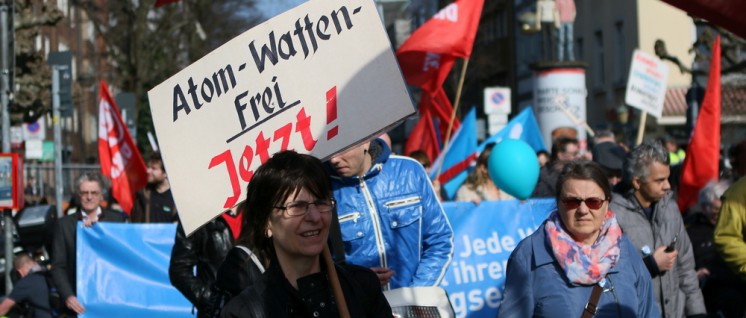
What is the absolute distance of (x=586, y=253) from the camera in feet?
17.5

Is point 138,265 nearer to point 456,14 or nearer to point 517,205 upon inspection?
point 517,205

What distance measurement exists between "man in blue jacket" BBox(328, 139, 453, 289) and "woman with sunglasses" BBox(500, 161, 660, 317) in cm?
73

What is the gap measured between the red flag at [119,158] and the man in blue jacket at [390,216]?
27.4 feet

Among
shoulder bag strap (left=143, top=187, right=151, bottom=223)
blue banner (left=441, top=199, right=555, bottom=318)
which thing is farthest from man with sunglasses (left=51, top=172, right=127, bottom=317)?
blue banner (left=441, top=199, right=555, bottom=318)

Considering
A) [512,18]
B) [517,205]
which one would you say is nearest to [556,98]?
[517,205]

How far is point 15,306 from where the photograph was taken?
1010 centimetres

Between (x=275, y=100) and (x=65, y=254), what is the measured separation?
5.60m

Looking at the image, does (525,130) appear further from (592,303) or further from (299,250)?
(299,250)

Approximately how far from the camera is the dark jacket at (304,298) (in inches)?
144

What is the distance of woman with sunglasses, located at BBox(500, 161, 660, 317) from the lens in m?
5.36

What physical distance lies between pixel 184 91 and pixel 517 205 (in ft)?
18.0

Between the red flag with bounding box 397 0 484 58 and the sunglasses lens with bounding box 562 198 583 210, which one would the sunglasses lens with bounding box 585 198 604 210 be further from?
the red flag with bounding box 397 0 484 58

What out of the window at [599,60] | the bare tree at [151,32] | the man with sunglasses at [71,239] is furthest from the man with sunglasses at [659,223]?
the window at [599,60]

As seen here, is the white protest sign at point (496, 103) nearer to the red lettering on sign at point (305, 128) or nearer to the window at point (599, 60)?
the window at point (599, 60)
